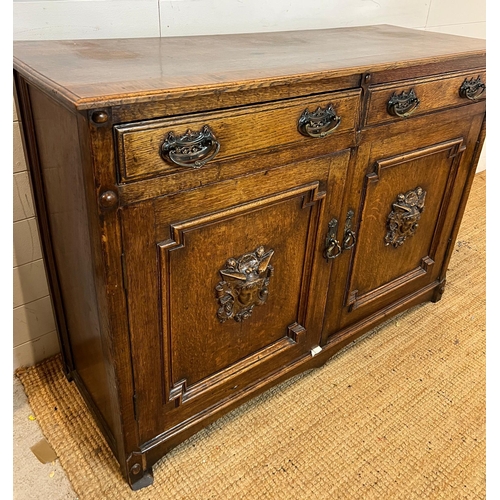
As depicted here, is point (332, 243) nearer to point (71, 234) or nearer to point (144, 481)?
point (71, 234)

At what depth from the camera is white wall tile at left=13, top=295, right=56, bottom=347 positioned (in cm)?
131

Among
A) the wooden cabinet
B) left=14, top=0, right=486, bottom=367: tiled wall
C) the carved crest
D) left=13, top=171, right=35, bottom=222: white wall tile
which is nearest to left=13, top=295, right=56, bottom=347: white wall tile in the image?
left=14, top=0, right=486, bottom=367: tiled wall

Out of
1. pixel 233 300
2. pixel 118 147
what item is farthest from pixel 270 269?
pixel 118 147

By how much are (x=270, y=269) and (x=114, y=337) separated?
361mm

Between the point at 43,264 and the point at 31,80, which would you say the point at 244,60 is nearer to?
the point at 31,80

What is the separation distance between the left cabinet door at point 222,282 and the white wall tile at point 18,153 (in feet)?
1.59

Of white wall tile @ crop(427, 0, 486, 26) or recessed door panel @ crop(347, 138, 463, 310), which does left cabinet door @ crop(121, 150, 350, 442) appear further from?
white wall tile @ crop(427, 0, 486, 26)

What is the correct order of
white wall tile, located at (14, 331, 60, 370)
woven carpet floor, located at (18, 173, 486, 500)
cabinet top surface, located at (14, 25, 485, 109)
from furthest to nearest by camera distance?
white wall tile, located at (14, 331, 60, 370)
woven carpet floor, located at (18, 173, 486, 500)
cabinet top surface, located at (14, 25, 485, 109)

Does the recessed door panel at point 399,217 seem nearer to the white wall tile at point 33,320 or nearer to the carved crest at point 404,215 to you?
the carved crest at point 404,215

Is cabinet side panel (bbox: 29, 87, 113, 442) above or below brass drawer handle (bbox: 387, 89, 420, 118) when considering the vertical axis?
below

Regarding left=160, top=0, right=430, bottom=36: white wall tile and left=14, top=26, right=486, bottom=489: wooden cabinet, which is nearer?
left=14, top=26, right=486, bottom=489: wooden cabinet

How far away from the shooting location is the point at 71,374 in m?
1.32

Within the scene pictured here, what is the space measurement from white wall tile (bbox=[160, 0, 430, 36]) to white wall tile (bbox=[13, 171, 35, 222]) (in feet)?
1.59

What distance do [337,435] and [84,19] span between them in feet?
3.75
